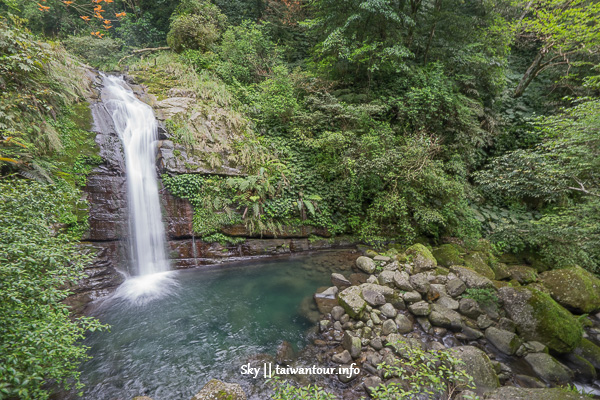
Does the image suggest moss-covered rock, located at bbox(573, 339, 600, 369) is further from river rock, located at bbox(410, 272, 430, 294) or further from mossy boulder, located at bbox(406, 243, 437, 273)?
mossy boulder, located at bbox(406, 243, 437, 273)

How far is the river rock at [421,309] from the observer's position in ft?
17.0

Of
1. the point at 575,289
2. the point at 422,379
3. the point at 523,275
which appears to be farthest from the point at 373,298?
the point at 575,289

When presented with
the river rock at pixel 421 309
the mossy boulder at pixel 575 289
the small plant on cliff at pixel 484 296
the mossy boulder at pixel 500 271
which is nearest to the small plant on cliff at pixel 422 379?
the river rock at pixel 421 309

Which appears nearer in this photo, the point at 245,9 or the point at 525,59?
the point at 525,59

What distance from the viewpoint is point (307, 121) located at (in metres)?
9.64

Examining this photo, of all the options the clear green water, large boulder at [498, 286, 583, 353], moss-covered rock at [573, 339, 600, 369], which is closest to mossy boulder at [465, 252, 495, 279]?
large boulder at [498, 286, 583, 353]

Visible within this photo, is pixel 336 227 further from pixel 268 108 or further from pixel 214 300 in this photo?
pixel 268 108

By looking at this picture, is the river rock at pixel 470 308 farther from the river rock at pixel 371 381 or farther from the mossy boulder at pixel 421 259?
the river rock at pixel 371 381

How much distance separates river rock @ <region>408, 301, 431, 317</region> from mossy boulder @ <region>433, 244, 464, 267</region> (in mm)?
2483

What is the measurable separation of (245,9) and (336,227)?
50.4 ft

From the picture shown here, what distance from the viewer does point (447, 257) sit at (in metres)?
7.30

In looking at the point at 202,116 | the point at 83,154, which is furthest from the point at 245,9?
the point at 83,154

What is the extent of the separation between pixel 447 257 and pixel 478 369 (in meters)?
4.13

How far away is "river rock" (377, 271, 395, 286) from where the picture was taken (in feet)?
19.9
